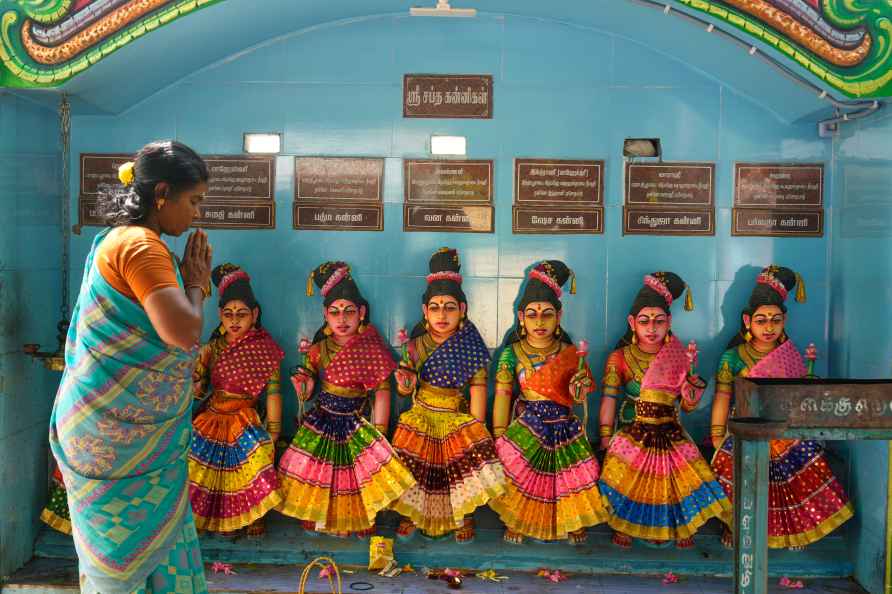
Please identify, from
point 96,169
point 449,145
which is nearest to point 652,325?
point 449,145

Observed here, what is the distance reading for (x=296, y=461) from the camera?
6129 mm

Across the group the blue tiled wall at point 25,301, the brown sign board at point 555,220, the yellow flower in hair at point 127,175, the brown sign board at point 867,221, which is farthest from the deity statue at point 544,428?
the yellow flower in hair at point 127,175

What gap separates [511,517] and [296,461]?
4.81ft

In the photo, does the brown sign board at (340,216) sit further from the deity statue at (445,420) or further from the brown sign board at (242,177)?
the deity statue at (445,420)

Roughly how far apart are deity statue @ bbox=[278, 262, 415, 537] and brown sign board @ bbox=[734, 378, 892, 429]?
9.87 feet

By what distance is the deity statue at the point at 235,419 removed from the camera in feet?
19.8

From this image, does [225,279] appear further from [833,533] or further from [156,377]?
[833,533]

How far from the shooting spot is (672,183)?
6.61m

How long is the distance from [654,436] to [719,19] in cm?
265

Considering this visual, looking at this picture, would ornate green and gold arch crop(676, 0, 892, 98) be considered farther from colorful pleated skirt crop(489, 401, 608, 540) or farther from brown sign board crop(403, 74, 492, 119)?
colorful pleated skirt crop(489, 401, 608, 540)

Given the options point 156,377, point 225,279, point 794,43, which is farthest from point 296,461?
point 794,43

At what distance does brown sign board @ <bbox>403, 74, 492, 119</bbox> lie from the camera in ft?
21.8

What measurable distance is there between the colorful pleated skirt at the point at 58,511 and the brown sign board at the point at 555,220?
357 cm

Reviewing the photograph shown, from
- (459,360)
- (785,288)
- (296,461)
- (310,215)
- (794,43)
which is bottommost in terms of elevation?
(296,461)
